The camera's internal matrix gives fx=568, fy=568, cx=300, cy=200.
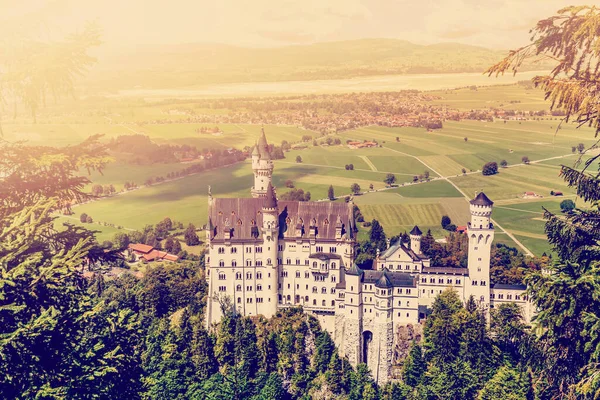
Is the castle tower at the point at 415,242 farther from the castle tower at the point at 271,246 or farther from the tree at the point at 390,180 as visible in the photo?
the tree at the point at 390,180

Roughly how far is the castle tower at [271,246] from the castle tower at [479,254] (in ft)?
90.1

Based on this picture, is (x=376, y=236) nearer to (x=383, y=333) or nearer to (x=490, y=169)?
(x=383, y=333)

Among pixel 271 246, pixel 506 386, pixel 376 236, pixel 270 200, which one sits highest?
pixel 270 200

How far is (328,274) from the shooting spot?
268 ft

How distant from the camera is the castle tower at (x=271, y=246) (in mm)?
80062

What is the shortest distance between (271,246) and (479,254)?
29.6 metres

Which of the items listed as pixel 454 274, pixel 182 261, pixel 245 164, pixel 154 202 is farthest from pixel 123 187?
pixel 454 274

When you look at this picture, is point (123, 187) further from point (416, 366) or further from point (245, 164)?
point (416, 366)

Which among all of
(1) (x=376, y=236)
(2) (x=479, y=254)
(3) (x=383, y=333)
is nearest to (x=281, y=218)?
(3) (x=383, y=333)

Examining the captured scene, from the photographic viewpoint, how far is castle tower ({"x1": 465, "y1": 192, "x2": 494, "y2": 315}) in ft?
262

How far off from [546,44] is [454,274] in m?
56.6

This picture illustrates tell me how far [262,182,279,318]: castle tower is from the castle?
0.47 feet

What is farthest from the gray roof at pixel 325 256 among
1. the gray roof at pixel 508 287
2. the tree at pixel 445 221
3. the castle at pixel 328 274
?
the tree at pixel 445 221

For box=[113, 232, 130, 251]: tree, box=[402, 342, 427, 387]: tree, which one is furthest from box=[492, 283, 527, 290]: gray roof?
box=[113, 232, 130, 251]: tree
